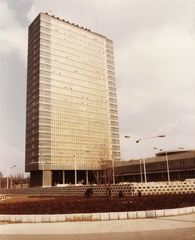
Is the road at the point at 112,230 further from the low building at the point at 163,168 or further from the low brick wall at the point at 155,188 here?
the low building at the point at 163,168

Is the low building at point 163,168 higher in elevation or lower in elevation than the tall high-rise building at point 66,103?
lower

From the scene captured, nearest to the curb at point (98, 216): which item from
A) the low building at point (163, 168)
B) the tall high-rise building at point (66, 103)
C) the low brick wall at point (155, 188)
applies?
the low brick wall at point (155, 188)

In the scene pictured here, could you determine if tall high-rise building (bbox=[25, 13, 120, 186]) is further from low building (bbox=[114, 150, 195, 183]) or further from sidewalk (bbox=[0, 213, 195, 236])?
sidewalk (bbox=[0, 213, 195, 236])

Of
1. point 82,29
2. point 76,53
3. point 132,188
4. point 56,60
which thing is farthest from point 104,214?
point 82,29

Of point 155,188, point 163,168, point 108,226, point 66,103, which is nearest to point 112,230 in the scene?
point 108,226

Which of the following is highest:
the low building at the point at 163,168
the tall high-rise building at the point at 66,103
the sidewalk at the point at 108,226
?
the tall high-rise building at the point at 66,103

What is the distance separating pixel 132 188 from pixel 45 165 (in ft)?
254

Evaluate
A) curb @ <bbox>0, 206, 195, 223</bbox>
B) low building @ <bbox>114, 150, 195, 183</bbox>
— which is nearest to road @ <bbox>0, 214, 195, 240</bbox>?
curb @ <bbox>0, 206, 195, 223</bbox>

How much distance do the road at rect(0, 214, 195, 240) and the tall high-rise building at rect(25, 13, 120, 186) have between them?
91738 millimetres

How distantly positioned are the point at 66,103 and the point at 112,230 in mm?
108034

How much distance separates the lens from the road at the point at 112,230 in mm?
10047

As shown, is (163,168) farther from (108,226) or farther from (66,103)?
(108,226)

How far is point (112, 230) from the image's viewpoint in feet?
37.2

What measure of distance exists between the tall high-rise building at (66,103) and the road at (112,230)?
301ft
